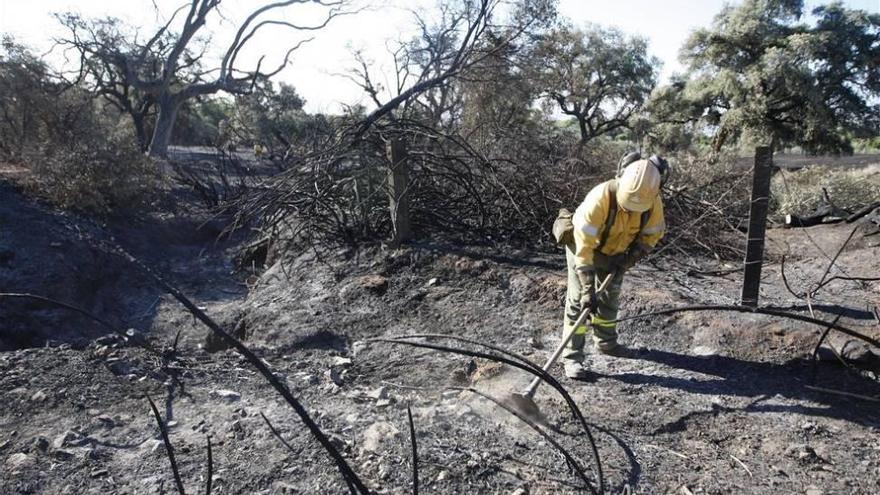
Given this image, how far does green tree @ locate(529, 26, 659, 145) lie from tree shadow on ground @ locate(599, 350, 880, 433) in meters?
19.2

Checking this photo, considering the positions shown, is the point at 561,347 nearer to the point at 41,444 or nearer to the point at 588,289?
the point at 588,289

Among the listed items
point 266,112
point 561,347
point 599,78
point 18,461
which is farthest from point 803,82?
point 266,112

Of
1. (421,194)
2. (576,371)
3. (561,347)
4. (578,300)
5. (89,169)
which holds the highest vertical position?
(89,169)

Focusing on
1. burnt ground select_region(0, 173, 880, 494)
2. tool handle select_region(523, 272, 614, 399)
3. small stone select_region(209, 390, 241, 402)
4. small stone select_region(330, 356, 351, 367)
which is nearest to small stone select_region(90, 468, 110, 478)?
burnt ground select_region(0, 173, 880, 494)

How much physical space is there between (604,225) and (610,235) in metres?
0.12

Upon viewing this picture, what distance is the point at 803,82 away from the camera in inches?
678

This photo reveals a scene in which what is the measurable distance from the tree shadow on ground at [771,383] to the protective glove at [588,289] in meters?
0.69

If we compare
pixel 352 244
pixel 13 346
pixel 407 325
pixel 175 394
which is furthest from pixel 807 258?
pixel 13 346

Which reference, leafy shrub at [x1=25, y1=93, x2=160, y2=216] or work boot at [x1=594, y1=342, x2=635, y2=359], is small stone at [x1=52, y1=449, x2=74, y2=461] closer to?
work boot at [x1=594, y1=342, x2=635, y2=359]

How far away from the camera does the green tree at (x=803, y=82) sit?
17359mm

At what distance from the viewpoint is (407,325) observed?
5.07m

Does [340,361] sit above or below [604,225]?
below

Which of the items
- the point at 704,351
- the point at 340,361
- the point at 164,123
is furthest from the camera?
the point at 164,123

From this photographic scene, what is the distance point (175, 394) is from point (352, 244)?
3095mm
